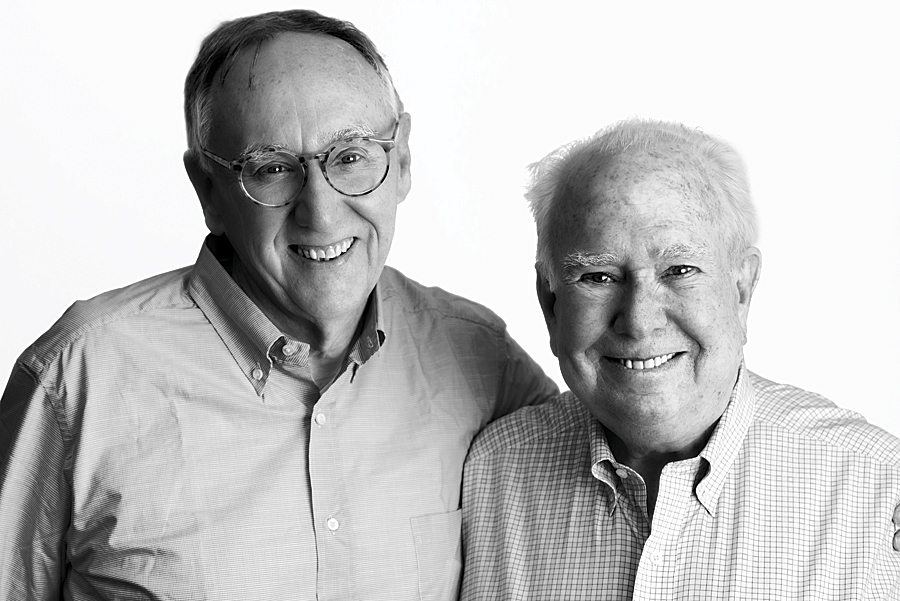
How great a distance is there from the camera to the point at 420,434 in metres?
2.44

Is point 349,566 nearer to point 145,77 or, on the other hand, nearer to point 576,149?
point 576,149

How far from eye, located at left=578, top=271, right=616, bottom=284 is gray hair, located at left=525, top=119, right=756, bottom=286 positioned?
90mm

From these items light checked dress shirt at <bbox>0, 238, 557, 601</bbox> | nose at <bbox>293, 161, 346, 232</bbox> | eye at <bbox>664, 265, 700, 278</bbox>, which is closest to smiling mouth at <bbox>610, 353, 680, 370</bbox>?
eye at <bbox>664, 265, 700, 278</bbox>

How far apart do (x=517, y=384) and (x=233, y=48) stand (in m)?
1.01

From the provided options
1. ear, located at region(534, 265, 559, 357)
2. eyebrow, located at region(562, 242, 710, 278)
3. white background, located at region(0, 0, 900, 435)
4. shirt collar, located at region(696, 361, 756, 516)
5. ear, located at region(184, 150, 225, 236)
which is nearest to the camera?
eyebrow, located at region(562, 242, 710, 278)

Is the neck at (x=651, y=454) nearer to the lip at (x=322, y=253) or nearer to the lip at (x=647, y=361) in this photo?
the lip at (x=647, y=361)

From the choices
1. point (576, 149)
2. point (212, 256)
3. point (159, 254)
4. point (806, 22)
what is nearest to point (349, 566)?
point (212, 256)

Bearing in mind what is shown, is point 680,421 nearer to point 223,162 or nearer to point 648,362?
point 648,362

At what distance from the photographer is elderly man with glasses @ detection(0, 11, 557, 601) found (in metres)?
2.20

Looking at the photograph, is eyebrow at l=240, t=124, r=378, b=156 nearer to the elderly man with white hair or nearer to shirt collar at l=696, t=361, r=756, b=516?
the elderly man with white hair

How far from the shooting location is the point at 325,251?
88.9 inches

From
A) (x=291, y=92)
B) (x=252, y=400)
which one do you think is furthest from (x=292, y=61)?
(x=252, y=400)

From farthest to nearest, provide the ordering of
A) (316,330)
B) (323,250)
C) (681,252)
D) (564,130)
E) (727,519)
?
(564,130)
(316,330)
(323,250)
(727,519)
(681,252)

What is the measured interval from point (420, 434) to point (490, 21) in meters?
2.12
